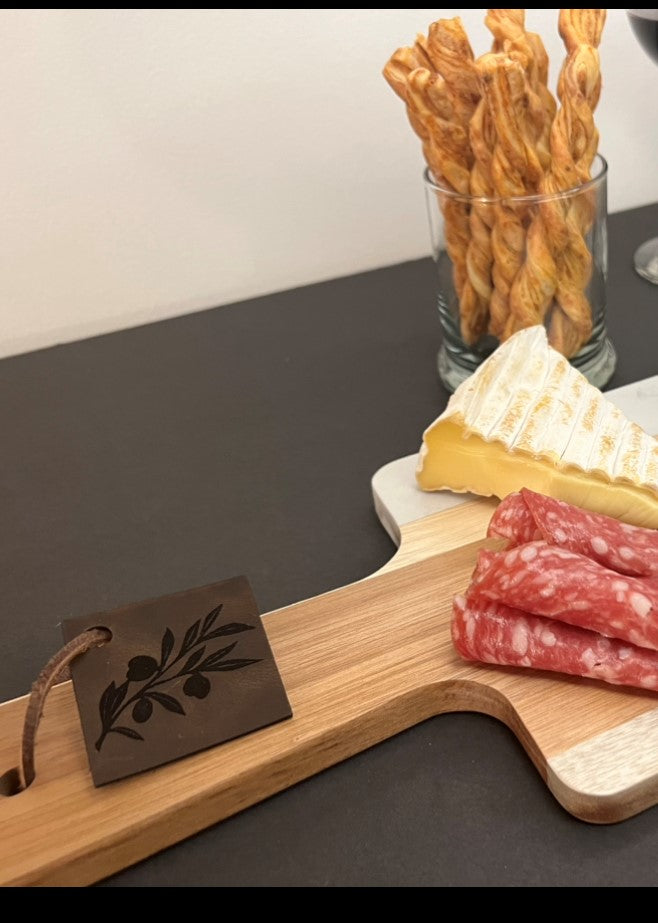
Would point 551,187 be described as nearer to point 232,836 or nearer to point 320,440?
point 320,440

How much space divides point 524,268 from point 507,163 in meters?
0.11

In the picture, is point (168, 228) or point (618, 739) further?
point (168, 228)

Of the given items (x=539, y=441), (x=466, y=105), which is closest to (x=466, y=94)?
(x=466, y=105)

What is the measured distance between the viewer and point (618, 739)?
70 cm

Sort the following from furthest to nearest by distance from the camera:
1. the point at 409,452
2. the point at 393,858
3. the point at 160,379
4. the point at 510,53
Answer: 1. the point at 160,379
2. the point at 409,452
3. the point at 510,53
4. the point at 393,858

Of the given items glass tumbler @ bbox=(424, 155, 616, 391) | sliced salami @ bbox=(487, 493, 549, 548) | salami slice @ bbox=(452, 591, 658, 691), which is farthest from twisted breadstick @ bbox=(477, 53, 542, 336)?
salami slice @ bbox=(452, 591, 658, 691)

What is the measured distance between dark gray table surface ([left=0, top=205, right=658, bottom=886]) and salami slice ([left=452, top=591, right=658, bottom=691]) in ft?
0.21

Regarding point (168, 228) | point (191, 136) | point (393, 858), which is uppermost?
point (191, 136)

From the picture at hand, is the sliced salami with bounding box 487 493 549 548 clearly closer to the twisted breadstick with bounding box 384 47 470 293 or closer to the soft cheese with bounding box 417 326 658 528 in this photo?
the soft cheese with bounding box 417 326 658 528

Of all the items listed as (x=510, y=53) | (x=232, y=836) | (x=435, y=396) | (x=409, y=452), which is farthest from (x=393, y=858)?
(x=510, y=53)

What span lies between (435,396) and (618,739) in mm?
552

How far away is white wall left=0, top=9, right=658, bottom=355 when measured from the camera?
1200mm

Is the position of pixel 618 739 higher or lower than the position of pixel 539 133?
lower

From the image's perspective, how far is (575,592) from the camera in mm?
719
